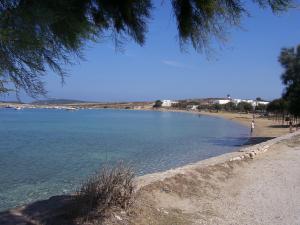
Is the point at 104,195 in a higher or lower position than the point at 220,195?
higher

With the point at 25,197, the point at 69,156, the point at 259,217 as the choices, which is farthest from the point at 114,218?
the point at 69,156

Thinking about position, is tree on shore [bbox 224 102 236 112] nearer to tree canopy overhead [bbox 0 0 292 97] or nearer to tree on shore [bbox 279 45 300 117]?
tree on shore [bbox 279 45 300 117]

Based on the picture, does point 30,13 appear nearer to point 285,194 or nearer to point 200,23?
point 200,23

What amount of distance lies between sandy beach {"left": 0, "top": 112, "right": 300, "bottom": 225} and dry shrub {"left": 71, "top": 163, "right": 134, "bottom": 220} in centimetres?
17

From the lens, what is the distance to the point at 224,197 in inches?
325

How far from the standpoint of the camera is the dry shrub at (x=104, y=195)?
5.97 metres

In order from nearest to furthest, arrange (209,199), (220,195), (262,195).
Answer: (209,199), (220,195), (262,195)

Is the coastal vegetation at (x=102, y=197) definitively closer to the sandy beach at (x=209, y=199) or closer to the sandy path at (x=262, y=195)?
the sandy beach at (x=209, y=199)

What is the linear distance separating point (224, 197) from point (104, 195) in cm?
293

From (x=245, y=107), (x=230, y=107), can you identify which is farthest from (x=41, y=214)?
(x=230, y=107)

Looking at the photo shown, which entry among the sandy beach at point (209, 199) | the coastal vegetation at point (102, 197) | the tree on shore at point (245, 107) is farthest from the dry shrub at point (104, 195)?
the tree on shore at point (245, 107)

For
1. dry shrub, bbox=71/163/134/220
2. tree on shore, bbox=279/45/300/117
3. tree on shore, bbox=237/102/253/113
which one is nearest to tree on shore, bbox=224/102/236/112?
tree on shore, bbox=237/102/253/113

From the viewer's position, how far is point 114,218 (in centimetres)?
592

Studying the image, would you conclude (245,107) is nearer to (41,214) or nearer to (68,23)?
(41,214)
